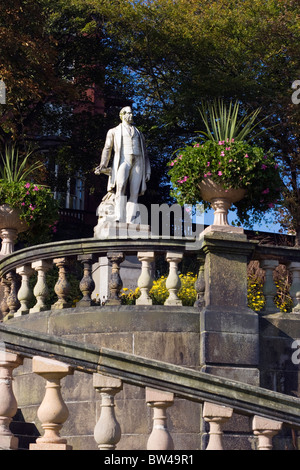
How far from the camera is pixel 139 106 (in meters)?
25.6

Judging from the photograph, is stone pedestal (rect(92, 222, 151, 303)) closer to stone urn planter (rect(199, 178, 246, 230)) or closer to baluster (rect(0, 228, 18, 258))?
baluster (rect(0, 228, 18, 258))

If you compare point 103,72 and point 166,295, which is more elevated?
point 103,72

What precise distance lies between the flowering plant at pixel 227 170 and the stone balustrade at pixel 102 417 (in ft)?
14.7

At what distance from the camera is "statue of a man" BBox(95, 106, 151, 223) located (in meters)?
12.5

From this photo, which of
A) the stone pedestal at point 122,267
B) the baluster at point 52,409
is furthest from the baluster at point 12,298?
the baluster at point 52,409

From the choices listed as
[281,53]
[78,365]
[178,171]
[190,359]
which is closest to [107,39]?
[281,53]

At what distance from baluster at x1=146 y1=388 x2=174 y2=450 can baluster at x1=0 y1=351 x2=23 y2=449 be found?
0.97m

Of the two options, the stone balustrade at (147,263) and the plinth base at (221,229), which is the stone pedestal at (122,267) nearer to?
the stone balustrade at (147,263)

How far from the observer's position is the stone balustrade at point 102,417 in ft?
16.7

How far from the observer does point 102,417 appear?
5148 millimetres

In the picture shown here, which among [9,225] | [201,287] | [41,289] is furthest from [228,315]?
→ [9,225]

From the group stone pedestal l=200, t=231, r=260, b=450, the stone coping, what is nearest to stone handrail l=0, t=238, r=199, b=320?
stone pedestal l=200, t=231, r=260, b=450

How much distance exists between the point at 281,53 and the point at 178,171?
569 inches
